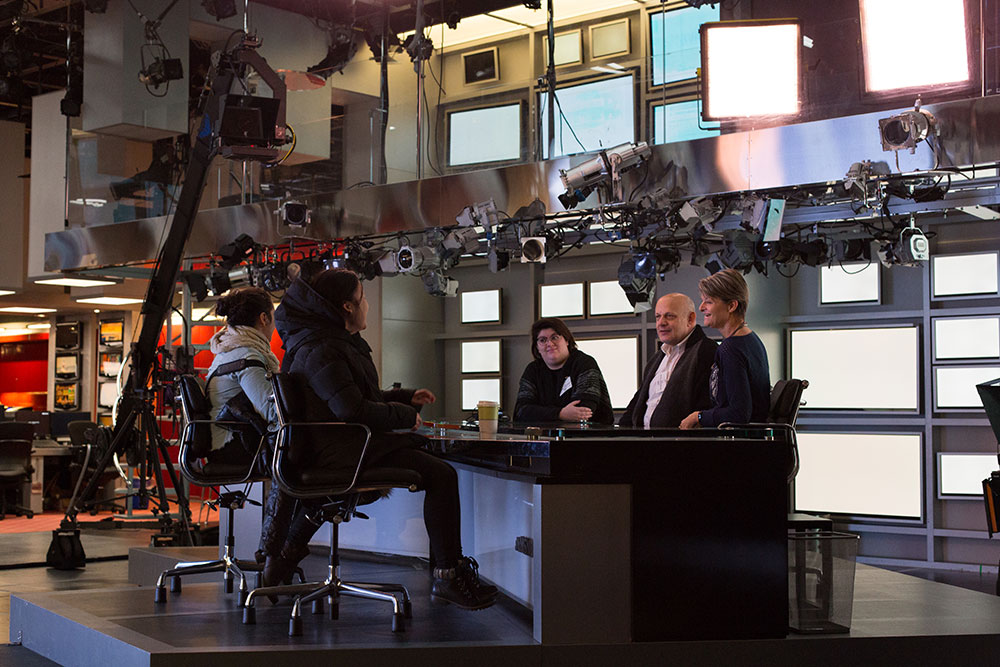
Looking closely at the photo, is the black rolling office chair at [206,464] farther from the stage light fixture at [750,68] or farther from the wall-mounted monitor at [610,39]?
the wall-mounted monitor at [610,39]

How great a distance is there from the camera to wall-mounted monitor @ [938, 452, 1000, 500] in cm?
838

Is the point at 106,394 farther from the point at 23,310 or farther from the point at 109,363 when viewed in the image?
the point at 23,310

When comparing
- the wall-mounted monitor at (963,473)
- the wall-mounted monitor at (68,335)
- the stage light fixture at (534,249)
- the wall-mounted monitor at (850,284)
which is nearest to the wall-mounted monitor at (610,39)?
the stage light fixture at (534,249)

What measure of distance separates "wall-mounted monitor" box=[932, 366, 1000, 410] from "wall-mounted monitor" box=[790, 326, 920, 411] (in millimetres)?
168

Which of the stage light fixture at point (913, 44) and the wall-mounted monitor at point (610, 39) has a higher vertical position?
the wall-mounted monitor at point (610, 39)

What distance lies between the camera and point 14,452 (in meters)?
11.2

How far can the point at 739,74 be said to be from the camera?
Result: 22.3 feet

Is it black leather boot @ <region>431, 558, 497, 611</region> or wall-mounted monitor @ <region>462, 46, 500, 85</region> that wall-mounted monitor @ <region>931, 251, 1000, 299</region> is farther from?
black leather boot @ <region>431, 558, 497, 611</region>

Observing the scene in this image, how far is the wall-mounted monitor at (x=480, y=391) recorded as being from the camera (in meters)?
10.9

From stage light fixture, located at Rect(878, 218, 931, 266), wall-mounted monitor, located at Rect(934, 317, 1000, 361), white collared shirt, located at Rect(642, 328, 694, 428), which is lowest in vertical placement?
white collared shirt, located at Rect(642, 328, 694, 428)

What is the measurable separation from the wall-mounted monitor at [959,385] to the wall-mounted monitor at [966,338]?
0.10 meters

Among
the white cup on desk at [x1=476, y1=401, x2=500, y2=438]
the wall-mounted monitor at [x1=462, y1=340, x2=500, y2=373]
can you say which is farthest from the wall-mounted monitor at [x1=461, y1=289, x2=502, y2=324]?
the white cup on desk at [x1=476, y1=401, x2=500, y2=438]

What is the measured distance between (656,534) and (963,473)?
562cm

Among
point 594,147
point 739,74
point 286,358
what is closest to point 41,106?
point 594,147
